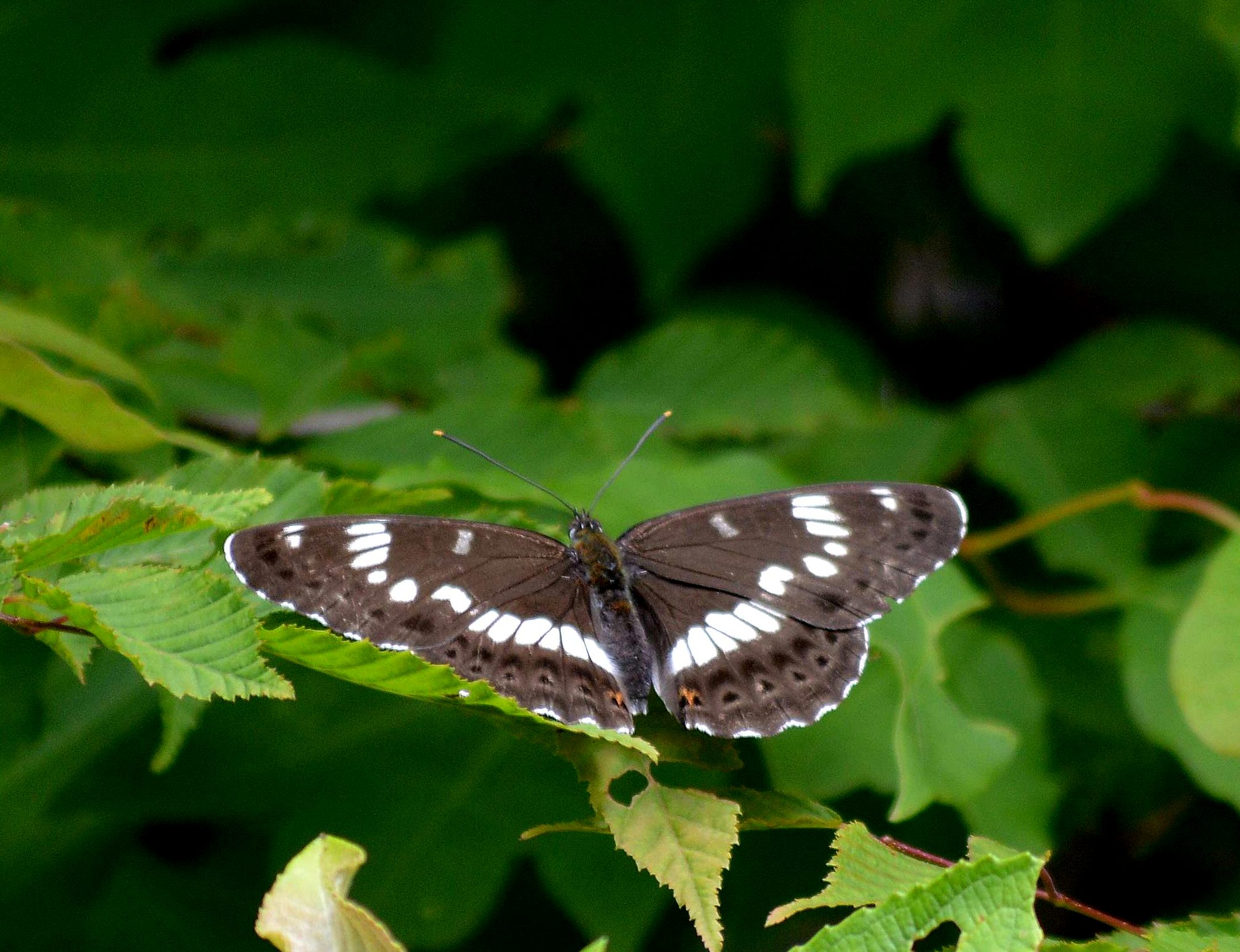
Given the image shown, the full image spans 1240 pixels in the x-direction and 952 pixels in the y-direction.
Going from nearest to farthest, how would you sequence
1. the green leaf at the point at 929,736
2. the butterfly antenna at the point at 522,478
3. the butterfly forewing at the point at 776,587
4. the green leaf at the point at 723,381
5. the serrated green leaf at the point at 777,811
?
the serrated green leaf at the point at 777,811 < the green leaf at the point at 929,736 < the butterfly forewing at the point at 776,587 < the butterfly antenna at the point at 522,478 < the green leaf at the point at 723,381

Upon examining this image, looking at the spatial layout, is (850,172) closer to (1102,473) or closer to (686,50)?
(686,50)

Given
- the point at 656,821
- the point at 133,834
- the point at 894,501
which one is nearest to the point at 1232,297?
the point at 894,501

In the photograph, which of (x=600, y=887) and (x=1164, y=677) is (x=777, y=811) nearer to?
(x=600, y=887)

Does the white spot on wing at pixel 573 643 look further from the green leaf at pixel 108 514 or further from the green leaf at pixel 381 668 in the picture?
the green leaf at pixel 108 514

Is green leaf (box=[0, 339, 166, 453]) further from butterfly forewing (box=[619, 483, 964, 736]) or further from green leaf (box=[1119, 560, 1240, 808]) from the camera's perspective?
green leaf (box=[1119, 560, 1240, 808])

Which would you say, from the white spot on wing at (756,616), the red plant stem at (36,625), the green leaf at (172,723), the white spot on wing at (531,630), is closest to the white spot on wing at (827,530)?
the white spot on wing at (756,616)

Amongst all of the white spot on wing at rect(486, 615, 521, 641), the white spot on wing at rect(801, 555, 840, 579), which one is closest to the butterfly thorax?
the white spot on wing at rect(486, 615, 521, 641)

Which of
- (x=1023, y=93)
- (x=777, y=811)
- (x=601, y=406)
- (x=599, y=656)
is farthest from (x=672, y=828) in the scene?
(x=1023, y=93)
